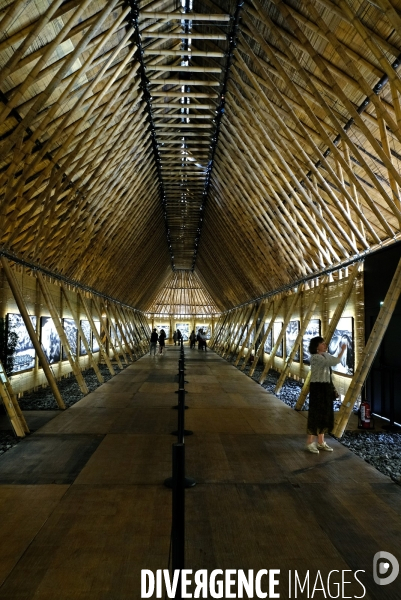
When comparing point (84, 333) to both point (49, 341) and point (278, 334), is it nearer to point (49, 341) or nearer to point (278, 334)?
point (49, 341)

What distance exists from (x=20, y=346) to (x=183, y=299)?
28.5 meters

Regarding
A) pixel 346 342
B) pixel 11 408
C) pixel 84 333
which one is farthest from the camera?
pixel 84 333

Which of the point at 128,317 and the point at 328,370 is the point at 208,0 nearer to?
A: the point at 328,370

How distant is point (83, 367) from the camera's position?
16938 millimetres

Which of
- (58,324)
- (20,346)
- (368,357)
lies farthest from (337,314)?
(20,346)

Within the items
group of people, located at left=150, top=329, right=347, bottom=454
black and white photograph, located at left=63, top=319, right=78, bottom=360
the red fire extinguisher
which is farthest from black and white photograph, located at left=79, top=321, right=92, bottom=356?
group of people, located at left=150, top=329, right=347, bottom=454

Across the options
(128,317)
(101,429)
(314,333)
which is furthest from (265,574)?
(128,317)

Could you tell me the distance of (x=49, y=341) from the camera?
41.3 ft

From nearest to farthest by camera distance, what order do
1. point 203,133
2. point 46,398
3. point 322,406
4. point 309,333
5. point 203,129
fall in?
1. point 322,406
2. point 46,398
3. point 203,133
4. point 203,129
5. point 309,333

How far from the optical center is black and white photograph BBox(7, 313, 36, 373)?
9680 mm

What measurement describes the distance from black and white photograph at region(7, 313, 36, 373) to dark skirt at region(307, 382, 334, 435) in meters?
7.02

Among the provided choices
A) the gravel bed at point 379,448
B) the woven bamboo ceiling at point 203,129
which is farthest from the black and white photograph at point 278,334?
the gravel bed at point 379,448

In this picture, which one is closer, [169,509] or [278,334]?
[169,509]

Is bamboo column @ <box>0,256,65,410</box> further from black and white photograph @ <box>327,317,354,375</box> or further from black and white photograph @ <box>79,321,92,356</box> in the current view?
black and white photograph @ <box>79,321,92,356</box>
